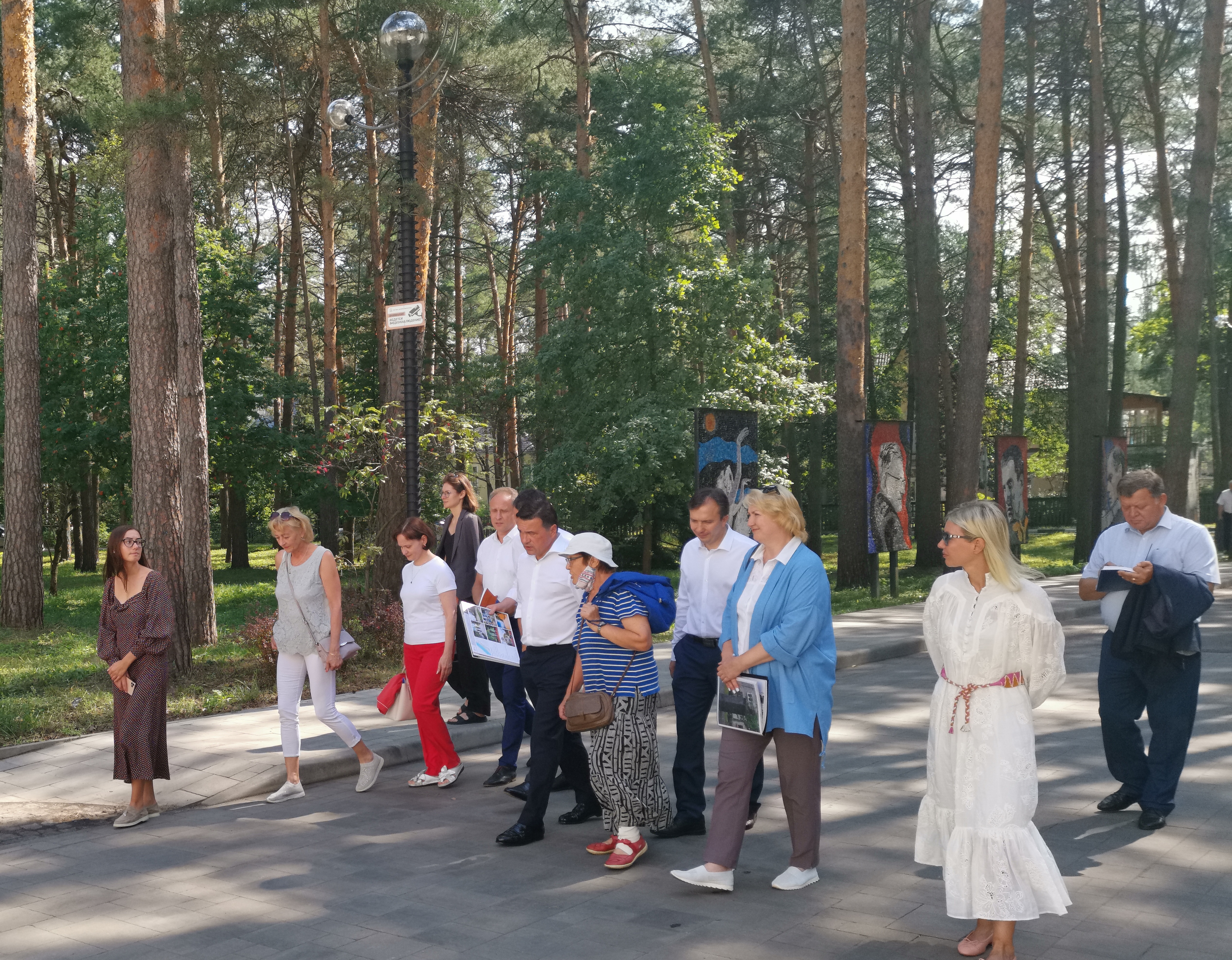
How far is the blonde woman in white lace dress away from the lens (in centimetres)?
468

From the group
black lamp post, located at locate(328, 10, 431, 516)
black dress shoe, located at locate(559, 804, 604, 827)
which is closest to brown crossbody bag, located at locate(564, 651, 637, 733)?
black dress shoe, located at locate(559, 804, 604, 827)

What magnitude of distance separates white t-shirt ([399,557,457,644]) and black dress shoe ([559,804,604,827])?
1.56 m

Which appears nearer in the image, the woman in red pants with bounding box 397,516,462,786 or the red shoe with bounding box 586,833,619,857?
the red shoe with bounding box 586,833,619,857

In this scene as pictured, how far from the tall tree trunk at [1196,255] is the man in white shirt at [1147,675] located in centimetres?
1784

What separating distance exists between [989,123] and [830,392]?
6.85 meters

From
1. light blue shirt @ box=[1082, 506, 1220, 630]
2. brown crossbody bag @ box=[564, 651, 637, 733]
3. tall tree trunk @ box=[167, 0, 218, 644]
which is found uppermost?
tall tree trunk @ box=[167, 0, 218, 644]

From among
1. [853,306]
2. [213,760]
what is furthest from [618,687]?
[853,306]

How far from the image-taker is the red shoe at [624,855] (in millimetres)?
6191

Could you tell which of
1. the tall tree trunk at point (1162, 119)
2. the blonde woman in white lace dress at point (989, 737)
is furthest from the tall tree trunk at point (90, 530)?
the blonde woman in white lace dress at point (989, 737)

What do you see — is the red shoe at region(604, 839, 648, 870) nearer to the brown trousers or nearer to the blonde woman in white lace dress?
the brown trousers

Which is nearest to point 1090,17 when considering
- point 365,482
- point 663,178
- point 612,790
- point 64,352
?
point 663,178

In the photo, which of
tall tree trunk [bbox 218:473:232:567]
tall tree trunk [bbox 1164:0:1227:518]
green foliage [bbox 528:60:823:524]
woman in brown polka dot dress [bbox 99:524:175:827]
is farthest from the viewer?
tall tree trunk [bbox 218:473:232:567]

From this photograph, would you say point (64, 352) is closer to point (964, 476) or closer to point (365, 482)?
point (365, 482)

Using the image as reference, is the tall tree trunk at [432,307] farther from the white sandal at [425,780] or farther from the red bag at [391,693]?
the white sandal at [425,780]
